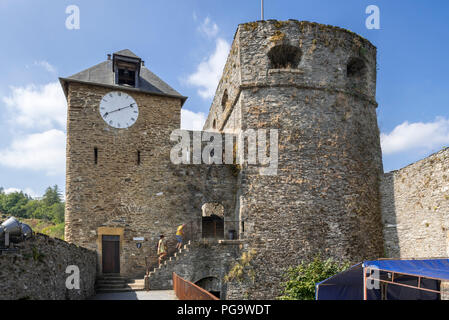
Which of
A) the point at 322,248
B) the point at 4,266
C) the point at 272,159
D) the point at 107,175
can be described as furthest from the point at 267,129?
the point at 4,266

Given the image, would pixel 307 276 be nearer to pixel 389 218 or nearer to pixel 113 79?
pixel 389 218

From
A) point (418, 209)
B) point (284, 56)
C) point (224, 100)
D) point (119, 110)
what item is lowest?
point (418, 209)

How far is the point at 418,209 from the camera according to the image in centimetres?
1345

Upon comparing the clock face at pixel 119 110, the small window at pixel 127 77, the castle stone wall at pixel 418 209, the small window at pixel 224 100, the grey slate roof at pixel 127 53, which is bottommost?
the castle stone wall at pixel 418 209

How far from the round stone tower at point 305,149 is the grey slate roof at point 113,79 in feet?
A: 9.63

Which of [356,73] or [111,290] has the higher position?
[356,73]

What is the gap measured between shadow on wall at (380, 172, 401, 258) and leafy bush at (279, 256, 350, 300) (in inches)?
81.1

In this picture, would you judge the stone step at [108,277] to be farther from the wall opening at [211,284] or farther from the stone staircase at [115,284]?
the wall opening at [211,284]

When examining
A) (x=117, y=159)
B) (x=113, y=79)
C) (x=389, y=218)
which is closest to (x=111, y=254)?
(x=117, y=159)

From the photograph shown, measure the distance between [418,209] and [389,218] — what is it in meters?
1.72

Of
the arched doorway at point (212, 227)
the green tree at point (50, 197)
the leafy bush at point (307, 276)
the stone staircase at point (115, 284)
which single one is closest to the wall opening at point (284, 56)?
the arched doorway at point (212, 227)

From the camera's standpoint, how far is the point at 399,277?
37.6 feet

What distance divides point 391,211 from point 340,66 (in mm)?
6089

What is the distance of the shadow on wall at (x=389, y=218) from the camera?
14688 mm
